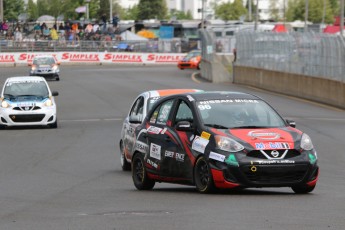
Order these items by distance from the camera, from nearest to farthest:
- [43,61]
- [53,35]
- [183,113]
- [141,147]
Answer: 1. [183,113]
2. [141,147]
3. [43,61]
4. [53,35]

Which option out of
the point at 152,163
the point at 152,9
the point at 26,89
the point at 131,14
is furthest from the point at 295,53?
the point at 131,14

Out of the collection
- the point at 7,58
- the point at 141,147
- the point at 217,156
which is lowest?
the point at 7,58

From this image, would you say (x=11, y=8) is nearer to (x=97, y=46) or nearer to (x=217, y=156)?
(x=97, y=46)

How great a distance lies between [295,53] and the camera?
42.6m

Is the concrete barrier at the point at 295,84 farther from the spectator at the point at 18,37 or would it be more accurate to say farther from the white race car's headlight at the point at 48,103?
the spectator at the point at 18,37

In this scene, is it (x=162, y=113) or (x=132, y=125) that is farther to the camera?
(x=132, y=125)

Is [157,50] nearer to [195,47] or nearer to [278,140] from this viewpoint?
[195,47]

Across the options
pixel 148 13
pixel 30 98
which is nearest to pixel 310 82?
pixel 30 98

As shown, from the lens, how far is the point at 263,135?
11.8 meters

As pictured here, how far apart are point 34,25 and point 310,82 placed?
5501 centimetres

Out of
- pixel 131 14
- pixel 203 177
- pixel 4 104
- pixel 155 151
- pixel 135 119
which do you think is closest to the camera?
pixel 203 177

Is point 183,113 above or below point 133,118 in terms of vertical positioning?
above

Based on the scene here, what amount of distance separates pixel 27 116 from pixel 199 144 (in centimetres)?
1694

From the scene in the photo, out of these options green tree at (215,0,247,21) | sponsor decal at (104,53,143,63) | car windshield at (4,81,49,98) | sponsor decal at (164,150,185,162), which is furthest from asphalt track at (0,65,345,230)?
green tree at (215,0,247,21)
